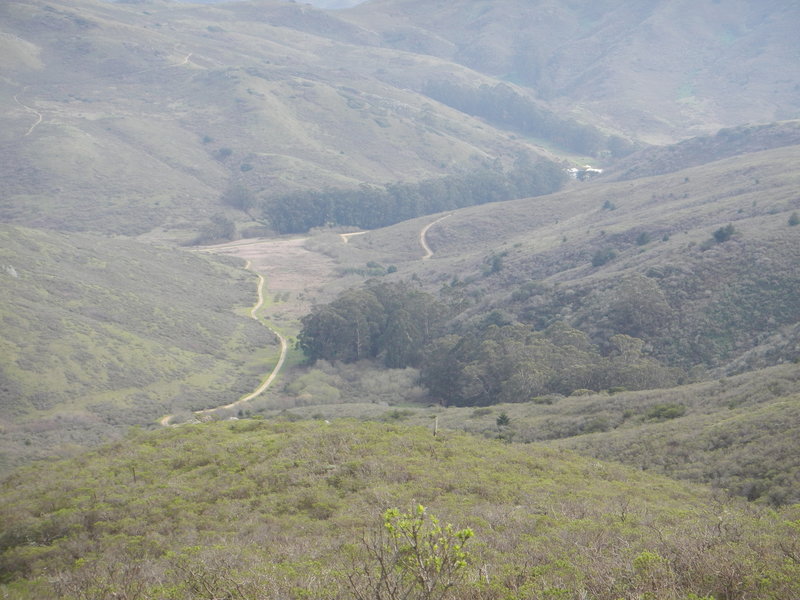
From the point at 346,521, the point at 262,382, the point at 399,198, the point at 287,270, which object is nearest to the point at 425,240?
the point at 287,270

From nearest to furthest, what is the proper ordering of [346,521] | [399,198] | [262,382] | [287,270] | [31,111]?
[346,521] → [262,382] → [287,270] → [399,198] → [31,111]

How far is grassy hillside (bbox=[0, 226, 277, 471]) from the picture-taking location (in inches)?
1497

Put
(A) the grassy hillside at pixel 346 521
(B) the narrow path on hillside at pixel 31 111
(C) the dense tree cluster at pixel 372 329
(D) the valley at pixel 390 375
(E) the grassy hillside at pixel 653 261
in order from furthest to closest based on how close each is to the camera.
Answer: (B) the narrow path on hillside at pixel 31 111, (C) the dense tree cluster at pixel 372 329, (E) the grassy hillside at pixel 653 261, (D) the valley at pixel 390 375, (A) the grassy hillside at pixel 346 521

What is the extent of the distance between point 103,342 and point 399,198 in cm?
8428

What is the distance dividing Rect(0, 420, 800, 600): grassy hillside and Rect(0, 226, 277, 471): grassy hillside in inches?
508

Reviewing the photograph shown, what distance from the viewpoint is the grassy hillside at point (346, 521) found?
886 centimetres

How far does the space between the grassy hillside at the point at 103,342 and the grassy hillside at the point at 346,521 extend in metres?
12.9

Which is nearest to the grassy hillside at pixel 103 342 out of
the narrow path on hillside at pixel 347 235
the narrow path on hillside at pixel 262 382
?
the narrow path on hillside at pixel 262 382

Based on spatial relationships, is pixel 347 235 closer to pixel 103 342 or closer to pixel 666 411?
pixel 103 342

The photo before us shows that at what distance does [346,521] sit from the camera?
47.4ft

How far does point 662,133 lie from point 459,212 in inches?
4470

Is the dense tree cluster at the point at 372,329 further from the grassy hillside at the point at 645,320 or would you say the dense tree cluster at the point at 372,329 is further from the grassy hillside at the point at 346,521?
the grassy hillside at the point at 346,521

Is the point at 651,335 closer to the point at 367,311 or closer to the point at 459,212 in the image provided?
the point at 367,311

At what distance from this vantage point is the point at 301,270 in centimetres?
8994
